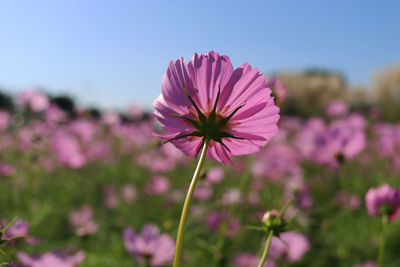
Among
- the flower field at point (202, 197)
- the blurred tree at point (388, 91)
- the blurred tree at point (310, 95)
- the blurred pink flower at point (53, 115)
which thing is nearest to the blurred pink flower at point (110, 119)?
the flower field at point (202, 197)

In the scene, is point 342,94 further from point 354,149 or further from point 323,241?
point 354,149

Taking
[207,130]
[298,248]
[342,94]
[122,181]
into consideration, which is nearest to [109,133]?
[122,181]

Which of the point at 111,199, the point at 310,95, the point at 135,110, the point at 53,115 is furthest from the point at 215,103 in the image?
the point at 310,95

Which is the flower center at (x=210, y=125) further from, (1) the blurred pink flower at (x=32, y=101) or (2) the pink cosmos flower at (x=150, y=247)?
(1) the blurred pink flower at (x=32, y=101)

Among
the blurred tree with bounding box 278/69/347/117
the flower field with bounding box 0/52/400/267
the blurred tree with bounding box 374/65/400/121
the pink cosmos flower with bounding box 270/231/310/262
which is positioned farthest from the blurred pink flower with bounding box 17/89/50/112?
the blurred tree with bounding box 278/69/347/117

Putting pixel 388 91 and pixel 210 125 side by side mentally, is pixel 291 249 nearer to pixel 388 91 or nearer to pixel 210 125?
pixel 210 125

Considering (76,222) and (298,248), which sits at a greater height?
(298,248)

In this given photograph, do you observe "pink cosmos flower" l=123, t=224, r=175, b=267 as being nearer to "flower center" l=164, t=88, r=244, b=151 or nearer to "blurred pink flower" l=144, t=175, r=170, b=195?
"flower center" l=164, t=88, r=244, b=151
